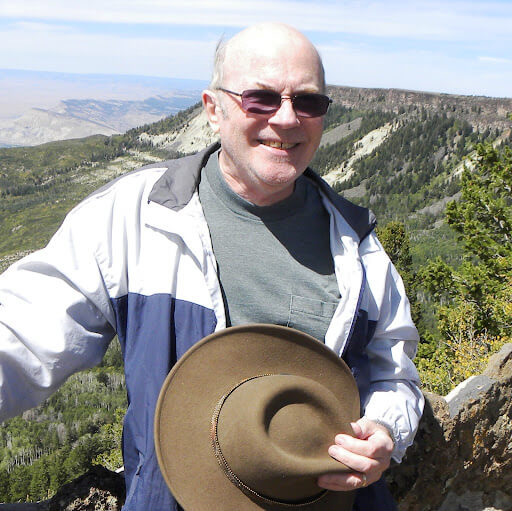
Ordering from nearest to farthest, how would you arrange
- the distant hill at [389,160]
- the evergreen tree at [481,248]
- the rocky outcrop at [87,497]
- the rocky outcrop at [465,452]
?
the rocky outcrop at [87,497], the rocky outcrop at [465,452], the evergreen tree at [481,248], the distant hill at [389,160]

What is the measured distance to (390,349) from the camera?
242 centimetres

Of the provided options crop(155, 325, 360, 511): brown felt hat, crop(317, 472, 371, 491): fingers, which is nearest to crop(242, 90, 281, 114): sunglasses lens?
crop(155, 325, 360, 511): brown felt hat

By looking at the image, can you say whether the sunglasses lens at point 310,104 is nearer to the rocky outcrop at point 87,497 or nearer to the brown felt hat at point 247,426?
the brown felt hat at point 247,426

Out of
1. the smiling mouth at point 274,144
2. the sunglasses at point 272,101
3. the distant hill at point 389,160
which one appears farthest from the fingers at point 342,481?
the distant hill at point 389,160

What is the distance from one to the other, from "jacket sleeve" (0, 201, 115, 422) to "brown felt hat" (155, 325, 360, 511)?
0.37 m

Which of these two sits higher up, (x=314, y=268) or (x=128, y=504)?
(x=314, y=268)

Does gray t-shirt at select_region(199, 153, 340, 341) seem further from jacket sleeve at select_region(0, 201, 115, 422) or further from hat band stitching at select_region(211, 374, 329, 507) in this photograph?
jacket sleeve at select_region(0, 201, 115, 422)

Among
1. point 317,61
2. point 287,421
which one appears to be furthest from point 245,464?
point 317,61

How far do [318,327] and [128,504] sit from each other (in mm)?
1002

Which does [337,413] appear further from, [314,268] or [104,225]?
[104,225]

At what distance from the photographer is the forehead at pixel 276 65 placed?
2156 mm

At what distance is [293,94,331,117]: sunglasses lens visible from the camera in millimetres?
2205

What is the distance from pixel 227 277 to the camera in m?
2.28

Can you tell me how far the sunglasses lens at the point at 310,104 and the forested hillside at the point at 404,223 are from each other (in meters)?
2.20
